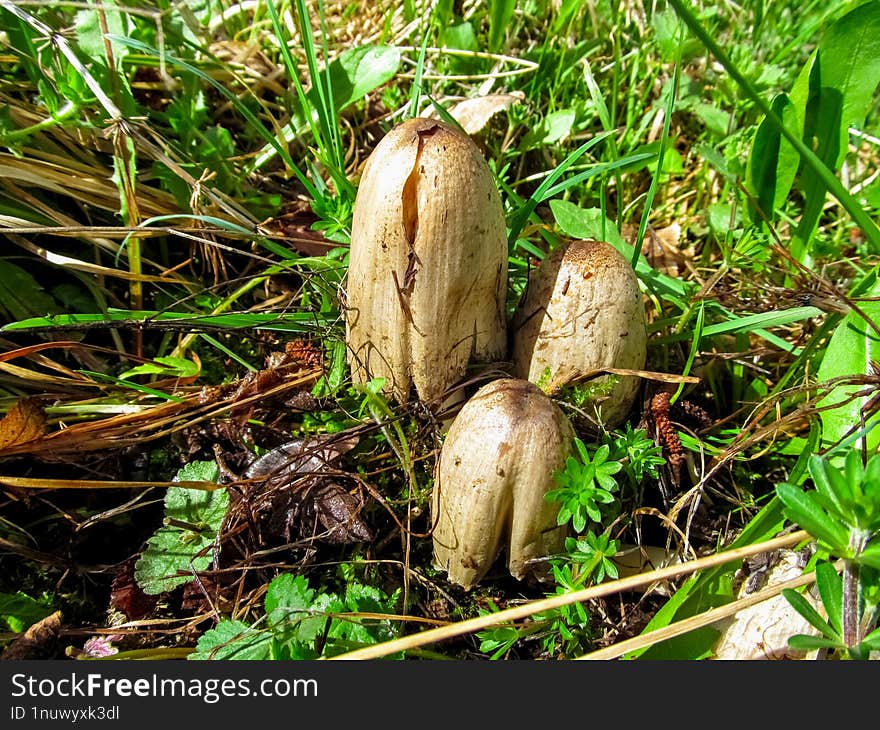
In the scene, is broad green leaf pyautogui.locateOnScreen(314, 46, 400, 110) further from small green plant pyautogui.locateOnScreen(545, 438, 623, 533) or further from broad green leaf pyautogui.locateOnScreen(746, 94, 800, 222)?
small green plant pyautogui.locateOnScreen(545, 438, 623, 533)

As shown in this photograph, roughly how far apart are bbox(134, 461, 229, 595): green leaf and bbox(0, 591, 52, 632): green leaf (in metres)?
0.23

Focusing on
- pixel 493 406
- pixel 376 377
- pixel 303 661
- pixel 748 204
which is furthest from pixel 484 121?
pixel 303 661

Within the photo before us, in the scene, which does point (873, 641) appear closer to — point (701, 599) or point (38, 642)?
point (701, 599)

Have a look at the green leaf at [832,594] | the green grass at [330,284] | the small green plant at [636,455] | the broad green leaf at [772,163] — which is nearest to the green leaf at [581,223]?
the green grass at [330,284]

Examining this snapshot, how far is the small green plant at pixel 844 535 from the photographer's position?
119cm

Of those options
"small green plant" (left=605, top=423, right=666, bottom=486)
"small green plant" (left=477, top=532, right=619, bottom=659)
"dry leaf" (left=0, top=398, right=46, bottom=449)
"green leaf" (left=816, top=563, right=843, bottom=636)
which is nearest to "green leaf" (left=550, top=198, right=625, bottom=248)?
"small green plant" (left=605, top=423, right=666, bottom=486)

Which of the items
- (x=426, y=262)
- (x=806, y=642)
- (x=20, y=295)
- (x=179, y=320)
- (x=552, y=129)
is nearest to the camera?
(x=806, y=642)

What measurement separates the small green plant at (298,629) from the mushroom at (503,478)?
240 millimetres

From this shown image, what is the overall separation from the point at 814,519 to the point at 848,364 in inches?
27.4

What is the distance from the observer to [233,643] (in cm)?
147

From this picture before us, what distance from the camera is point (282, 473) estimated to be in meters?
1.84

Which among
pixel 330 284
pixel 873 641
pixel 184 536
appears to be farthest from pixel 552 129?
pixel 873 641

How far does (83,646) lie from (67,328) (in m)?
0.79

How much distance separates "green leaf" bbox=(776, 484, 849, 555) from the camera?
3.96ft
